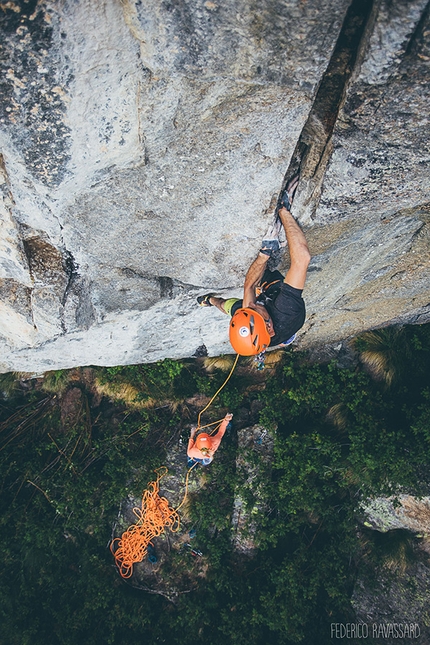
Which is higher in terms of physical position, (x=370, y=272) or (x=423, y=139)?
(x=423, y=139)

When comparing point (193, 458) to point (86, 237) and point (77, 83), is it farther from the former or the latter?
point (77, 83)

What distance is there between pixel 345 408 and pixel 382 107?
160 inches

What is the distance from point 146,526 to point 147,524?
0.03 metres

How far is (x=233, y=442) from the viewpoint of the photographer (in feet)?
19.5

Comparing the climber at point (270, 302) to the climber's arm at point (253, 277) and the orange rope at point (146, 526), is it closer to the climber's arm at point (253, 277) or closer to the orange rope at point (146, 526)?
the climber's arm at point (253, 277)

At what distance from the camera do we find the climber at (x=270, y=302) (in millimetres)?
3152

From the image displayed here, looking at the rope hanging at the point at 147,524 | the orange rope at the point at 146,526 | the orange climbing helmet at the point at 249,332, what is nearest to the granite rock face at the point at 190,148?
the orange climbing helmet at the point at 249,332

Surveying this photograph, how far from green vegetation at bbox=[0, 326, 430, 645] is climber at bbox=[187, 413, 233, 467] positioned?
24 cm

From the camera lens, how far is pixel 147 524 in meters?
5.79

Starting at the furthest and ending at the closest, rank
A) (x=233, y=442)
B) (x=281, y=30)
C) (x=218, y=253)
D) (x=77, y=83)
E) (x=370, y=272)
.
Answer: (x=233, y=442) → (x=370, y=272) → (x=218, y=253) → (x=77, y=83) → (x=281, y=30)

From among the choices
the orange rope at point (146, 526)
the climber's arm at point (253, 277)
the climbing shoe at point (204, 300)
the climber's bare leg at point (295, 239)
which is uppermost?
the climber's bare leg at point (295, 239)

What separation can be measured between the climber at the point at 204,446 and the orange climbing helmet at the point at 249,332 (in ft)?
7.90

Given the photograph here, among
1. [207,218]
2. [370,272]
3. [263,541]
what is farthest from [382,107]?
[263,541]

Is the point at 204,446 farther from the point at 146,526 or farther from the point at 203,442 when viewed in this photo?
the point at 146,526
